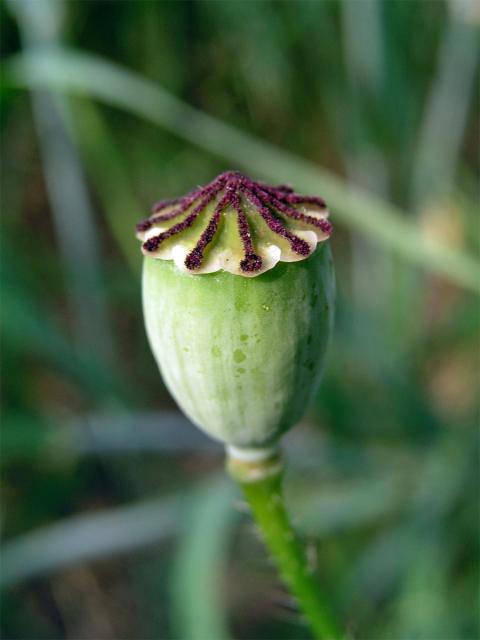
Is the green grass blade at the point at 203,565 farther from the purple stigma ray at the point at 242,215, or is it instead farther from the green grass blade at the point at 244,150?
the purple stigma ray at the point at 242,215

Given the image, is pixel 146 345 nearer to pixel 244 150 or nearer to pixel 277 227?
pixel 244 150

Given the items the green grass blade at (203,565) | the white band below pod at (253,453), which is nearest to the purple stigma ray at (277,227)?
the white band below pod at (253,453)

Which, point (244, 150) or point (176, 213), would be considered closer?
point (176, 213)

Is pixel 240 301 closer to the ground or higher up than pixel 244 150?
closer to the ground

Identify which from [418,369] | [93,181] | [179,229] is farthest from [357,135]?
[179,229]

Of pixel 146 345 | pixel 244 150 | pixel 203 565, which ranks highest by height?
pixel 244 150

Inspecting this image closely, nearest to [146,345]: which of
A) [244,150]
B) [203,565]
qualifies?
[244,150]

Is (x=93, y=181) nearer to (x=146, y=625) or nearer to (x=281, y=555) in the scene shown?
(x=146, y=625)
